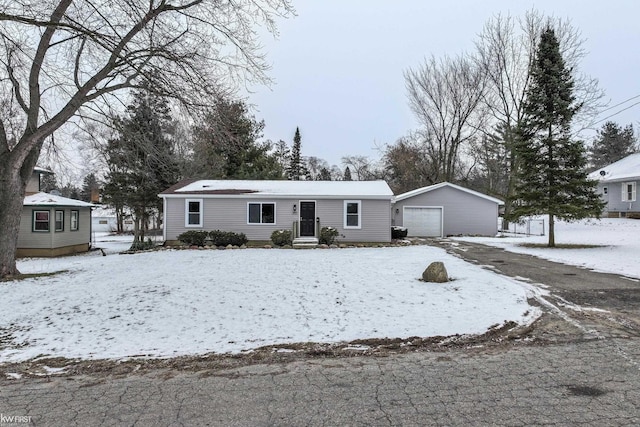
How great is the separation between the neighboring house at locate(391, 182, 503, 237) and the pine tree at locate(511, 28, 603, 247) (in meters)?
8.20

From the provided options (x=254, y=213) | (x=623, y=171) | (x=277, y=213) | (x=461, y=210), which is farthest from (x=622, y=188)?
(x=254, y=213)

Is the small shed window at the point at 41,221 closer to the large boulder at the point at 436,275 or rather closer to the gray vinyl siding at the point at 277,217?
the gray vinyl siding at the point at 277,217

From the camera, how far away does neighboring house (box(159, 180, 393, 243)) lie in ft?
60.7

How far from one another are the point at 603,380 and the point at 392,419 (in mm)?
2216

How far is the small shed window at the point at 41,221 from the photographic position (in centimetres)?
1830

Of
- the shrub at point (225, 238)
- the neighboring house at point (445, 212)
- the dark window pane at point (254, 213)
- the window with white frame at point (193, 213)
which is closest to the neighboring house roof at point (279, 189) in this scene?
the window with white frame at point (193, 213)

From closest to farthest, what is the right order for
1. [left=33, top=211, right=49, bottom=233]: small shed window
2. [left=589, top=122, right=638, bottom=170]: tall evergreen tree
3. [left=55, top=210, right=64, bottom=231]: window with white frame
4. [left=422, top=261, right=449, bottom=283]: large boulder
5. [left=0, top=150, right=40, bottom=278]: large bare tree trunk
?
[left=422, top=261, right=449, bottom=283]: large boulder
[left=0, top=150, right=40, bottom=278]: large bare tree trunk
[left=33, top=211, right=49, bottom=233]: small shed window
[left=55, top=210, right=64, bottom=231]: window with white frame
[left=589, top=122, right=638, bottom=170]: tall evergreen tree

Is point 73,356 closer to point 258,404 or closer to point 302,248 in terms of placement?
point 258,404

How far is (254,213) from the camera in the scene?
739 inches

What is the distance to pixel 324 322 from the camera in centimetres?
595

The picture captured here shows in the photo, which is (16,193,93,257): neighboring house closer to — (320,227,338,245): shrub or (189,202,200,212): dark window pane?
(189,202,200,212): dark window pane

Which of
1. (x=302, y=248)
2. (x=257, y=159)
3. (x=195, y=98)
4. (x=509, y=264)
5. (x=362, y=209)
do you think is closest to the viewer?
(x=195, y=98)

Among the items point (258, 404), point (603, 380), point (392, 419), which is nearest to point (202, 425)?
point (258, 404)

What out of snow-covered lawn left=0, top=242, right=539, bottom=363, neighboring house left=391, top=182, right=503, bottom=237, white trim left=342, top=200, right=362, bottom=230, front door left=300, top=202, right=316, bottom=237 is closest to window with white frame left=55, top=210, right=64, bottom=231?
snow-covered lawn left=0, top=242, right=539, bottom=363
